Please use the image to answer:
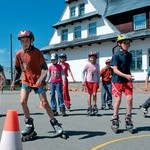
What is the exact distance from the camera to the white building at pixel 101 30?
102ft

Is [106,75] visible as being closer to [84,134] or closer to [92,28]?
[84,134]

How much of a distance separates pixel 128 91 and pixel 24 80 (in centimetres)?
226

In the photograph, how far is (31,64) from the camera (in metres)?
6.90

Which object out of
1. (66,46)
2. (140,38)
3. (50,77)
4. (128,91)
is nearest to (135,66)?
(140,38)

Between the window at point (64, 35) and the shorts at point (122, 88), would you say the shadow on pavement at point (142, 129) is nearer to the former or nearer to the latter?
the shorts at point (122, 88)

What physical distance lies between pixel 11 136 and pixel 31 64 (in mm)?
2218

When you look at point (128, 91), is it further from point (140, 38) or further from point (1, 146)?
point (140, 38)

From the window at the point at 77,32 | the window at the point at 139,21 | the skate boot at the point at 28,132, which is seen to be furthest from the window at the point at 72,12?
the skate boot at the point at 28,132

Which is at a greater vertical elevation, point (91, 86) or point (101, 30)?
point (101, 30)

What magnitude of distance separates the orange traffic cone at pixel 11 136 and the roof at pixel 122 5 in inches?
1088

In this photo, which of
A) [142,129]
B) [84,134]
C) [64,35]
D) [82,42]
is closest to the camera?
[84,134]

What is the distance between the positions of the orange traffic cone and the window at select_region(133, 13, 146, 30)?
91.1 feet

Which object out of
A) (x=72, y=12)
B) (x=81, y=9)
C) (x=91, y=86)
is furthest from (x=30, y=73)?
(x=72, y=12)

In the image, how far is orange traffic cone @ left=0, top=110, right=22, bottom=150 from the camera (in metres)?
4.89
